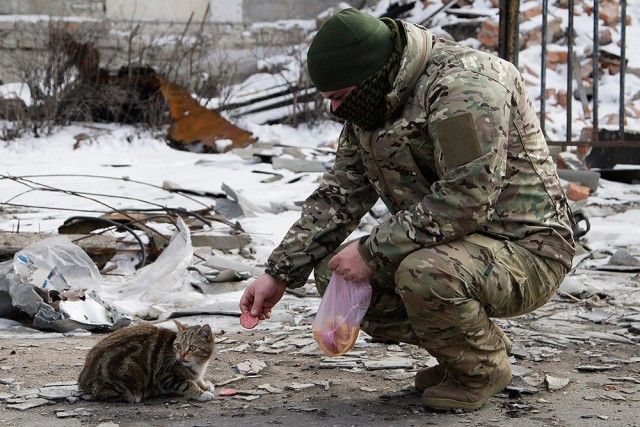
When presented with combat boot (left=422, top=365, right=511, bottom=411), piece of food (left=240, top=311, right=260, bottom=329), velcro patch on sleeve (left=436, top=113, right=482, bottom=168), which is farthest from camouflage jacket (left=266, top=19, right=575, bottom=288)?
combat boot (left=422, top=365, right=511, bottom=411)

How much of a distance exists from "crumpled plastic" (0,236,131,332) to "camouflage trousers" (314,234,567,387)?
1.97 metres

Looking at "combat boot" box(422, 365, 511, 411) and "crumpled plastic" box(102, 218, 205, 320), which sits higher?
"combat boot" box(422, 365, 511, 411)

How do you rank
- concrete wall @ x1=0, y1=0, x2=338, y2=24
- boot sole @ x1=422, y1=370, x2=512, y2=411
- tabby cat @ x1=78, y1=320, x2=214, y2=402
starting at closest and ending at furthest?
boot sole @ x1=422, y1=370, x2=512, y2=411
tabby cat @ x1=78, y1=320, x2=214, y2=402
concrete wall @ x1=0, y1=0, x2=338, y2=24

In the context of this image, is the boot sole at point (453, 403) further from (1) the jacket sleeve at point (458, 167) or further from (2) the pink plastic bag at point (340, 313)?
(1) the jacket sleeve at point (458, 167)

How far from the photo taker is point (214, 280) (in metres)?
5.78

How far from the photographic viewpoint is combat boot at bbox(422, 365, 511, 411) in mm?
3225

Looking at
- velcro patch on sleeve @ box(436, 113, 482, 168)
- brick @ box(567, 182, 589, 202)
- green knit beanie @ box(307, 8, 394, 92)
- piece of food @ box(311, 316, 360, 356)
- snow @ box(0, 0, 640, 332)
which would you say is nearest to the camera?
velcro patch on sleeve @ box(436, 113, 482, 168)

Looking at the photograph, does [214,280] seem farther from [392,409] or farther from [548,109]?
[548,109]

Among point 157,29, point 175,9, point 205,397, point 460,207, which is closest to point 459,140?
point 460,207

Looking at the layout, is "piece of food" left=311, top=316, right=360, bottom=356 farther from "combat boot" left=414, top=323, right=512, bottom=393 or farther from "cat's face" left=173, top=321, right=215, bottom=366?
"cat's face" left=173, top=321, right=215, bottom=366

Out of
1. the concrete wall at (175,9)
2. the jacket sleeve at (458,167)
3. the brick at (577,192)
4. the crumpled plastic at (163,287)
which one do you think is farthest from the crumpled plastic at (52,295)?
the concrete wall at (175,9)

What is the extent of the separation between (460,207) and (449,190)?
63mm

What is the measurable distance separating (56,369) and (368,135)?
5.55 feet

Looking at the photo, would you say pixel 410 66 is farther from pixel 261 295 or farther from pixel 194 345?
pixel 194 345
